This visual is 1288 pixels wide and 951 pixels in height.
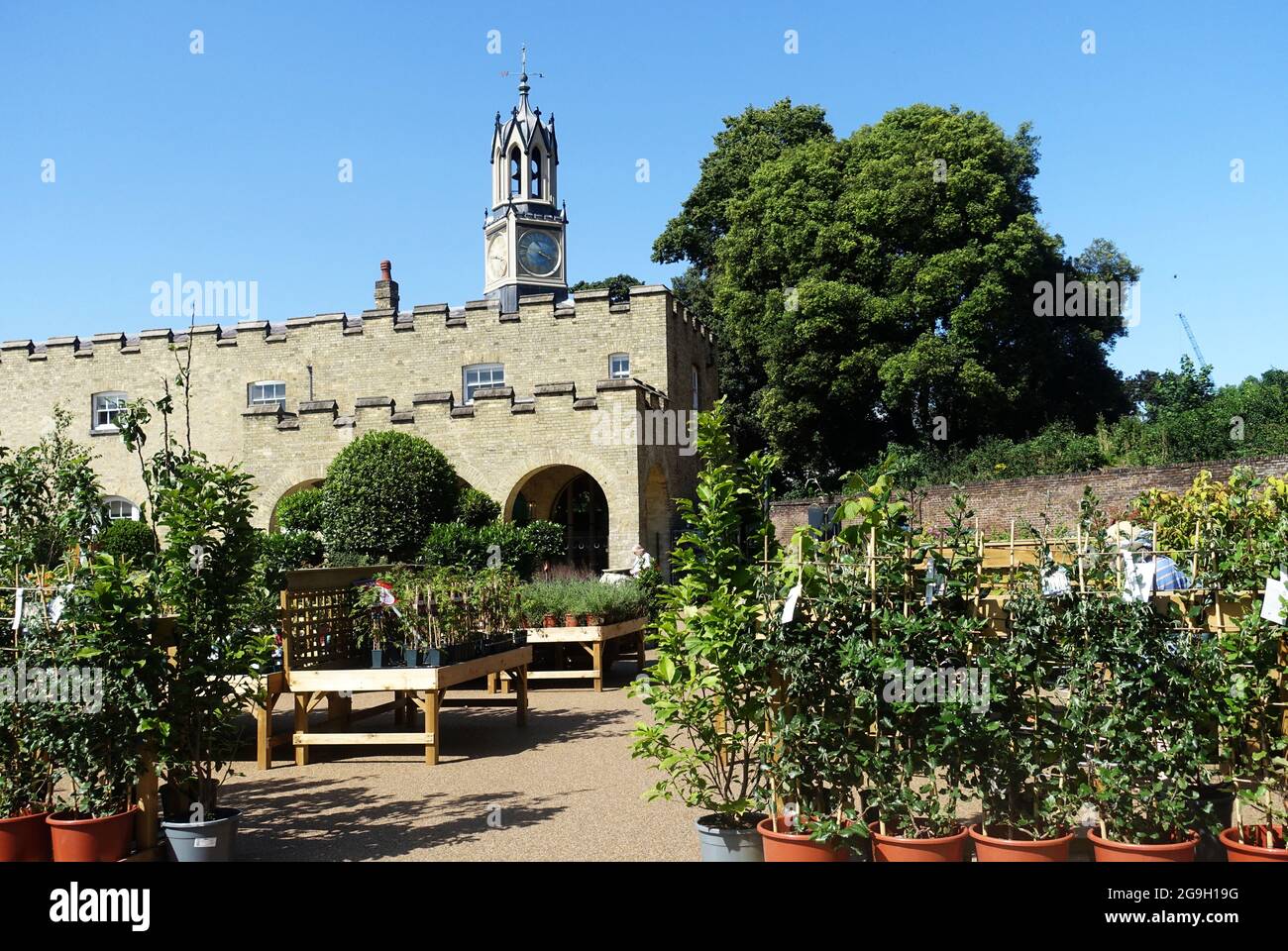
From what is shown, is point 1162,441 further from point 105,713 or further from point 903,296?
point 105,713

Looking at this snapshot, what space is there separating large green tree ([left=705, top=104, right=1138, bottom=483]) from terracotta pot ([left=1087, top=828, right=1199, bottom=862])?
21.7m

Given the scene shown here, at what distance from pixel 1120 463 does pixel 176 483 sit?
18956mm

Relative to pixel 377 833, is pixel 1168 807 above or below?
above

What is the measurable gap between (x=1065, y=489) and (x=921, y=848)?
1572cm

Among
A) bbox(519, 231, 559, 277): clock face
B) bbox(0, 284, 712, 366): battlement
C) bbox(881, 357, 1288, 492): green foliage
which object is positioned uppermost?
bbox(519, 231, 559, 277): clock face

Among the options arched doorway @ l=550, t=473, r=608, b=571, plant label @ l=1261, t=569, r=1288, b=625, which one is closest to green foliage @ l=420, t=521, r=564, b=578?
arched doorway @ l=550, t=473, r=608, b=571

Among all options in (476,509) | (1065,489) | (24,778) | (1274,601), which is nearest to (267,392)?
(476,509)

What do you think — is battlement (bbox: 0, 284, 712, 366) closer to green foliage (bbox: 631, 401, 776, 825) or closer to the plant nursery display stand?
the plant nursery display stand

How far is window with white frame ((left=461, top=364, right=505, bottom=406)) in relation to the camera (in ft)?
89.3

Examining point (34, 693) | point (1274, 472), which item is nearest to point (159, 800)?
point (34, 693)

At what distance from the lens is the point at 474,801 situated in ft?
24.9

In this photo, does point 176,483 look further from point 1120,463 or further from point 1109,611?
point 1120,463

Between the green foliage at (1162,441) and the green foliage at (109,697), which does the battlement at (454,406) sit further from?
the green foliage at (109,697)
